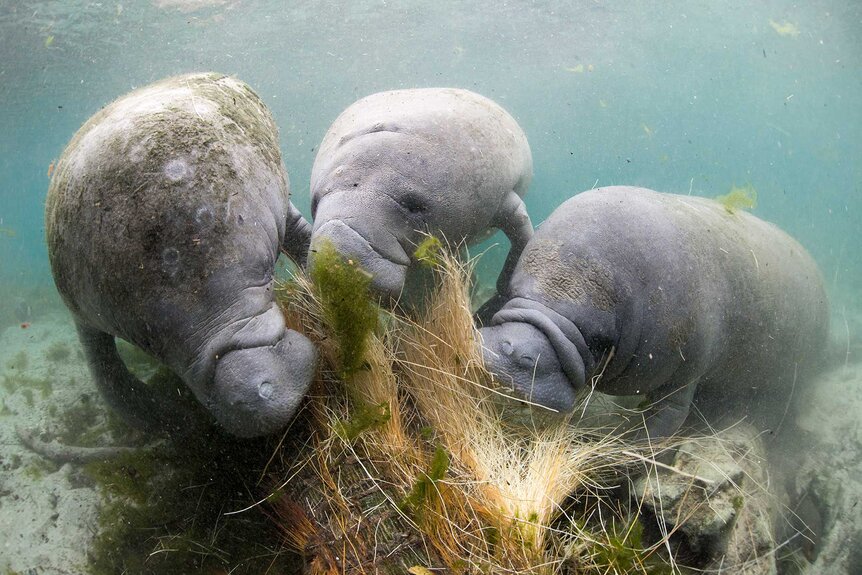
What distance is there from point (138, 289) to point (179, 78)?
183 cm

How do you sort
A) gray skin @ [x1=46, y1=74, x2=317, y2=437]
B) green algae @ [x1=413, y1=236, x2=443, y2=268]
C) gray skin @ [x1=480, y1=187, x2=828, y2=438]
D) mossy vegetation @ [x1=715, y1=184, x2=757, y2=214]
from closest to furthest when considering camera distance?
gray skin @ [x1=46, y1=74, x2=317, y2=437], gray skin @ [x1=480, y1=187, x2=828, y2=438], green algae @ [x1=413, y1=236, x2=443, y2=268], mossy vegetation @ [x1=715, y1=184, x2=757, y2=214]

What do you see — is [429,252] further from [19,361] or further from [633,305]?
[19,361]

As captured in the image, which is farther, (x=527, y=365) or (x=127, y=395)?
(x=127, y=395)

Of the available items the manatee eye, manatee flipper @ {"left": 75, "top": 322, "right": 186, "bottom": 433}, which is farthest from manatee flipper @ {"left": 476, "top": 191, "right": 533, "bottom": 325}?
manatee flipper @ {"left": 75, "top": 322, "right": 186, "bottom": 433}

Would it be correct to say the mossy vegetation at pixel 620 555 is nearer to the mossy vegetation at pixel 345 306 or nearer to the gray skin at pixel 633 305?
the gray skin at pixel 633 305

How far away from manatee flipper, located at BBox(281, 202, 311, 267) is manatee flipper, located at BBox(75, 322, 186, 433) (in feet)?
4.66

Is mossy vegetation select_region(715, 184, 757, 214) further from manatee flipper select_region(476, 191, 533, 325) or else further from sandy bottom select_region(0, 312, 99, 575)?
sandy bottom select_region(0, 312, 99, 575)

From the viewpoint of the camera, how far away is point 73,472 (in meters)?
4.69

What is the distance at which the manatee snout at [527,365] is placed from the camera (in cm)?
358

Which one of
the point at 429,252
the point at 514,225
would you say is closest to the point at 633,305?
the point at 429,252

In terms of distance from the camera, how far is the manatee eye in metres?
4.06

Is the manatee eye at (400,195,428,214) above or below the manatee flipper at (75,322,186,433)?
above

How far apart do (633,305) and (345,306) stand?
2.03 m

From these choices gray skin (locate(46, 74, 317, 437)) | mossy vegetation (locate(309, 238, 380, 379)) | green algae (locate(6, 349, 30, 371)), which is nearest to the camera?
gray skin (locate(46, 74, 317, 437))
